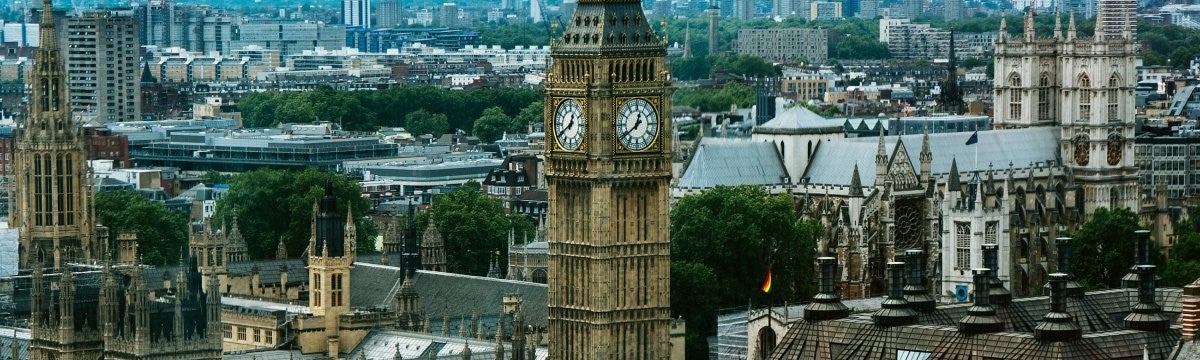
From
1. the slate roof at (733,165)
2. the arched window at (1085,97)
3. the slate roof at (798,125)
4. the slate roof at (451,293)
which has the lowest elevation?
the slate roof at (451,293)

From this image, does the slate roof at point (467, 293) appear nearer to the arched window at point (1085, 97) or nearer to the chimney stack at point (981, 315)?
the chimney stack at point (981, 315)

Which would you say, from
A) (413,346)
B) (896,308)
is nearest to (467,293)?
(413,346)

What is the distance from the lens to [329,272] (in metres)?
124

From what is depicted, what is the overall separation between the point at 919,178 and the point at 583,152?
229 ft

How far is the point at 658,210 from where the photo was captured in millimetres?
100750

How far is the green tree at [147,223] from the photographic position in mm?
180625

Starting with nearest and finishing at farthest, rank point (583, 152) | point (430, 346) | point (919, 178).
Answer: point (583, 152), point (430, 346), point (919, 178)

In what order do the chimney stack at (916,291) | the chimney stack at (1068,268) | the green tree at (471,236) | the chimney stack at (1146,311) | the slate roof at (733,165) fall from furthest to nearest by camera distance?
the slate roof at (733,165) → the green tree at (471,236) → the chimney stack at (1068,268) → the chimney stack at (916,291) → the chimney stack at (1146,311)

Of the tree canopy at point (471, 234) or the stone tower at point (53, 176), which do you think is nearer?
the stone tower at point (53, 176)

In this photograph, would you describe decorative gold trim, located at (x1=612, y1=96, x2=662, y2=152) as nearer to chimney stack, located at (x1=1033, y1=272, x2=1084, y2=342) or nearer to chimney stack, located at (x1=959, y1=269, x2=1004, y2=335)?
chimney stack, located at (x1=959, y1=269, x2=1004, y2=335)

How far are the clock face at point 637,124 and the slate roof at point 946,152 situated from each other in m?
67.7

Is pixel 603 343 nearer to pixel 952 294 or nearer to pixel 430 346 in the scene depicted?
pixel 430 346

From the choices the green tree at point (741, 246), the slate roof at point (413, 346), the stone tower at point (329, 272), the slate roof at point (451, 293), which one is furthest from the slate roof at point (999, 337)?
the green tree at point (741, 246)

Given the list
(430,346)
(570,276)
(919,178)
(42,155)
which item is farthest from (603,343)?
(919,178)
